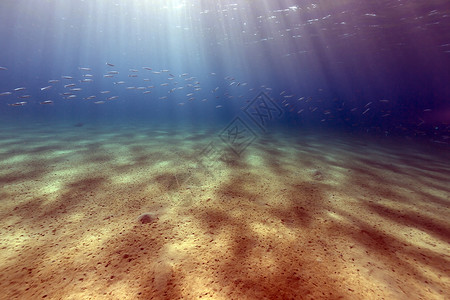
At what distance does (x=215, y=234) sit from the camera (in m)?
3.08

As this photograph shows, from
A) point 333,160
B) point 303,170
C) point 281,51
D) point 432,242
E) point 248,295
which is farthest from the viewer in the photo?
point 281,51

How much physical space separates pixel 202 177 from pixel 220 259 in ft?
10.3

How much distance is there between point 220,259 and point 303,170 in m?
4.80

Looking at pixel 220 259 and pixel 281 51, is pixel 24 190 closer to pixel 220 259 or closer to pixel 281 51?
pixel 220 259

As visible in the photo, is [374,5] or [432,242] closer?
[432,242]

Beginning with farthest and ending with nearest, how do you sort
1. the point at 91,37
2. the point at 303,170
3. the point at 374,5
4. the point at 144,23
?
the point at 91,37 → the point at 144,23 → the point at 374,5 → the point at 303,170

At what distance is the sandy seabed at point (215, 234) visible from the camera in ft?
7.32

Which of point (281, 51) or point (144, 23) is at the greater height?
point (144, 23)

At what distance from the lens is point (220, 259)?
256 cm

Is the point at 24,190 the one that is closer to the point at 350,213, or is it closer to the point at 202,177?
the point at 202,177

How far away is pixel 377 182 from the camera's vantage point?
5969 mm

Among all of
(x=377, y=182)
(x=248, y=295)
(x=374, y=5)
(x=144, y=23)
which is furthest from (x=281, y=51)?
(x=248, y=295)

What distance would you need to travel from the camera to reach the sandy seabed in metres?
2.23

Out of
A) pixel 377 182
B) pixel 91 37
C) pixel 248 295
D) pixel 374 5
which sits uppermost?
pixel 91 37
